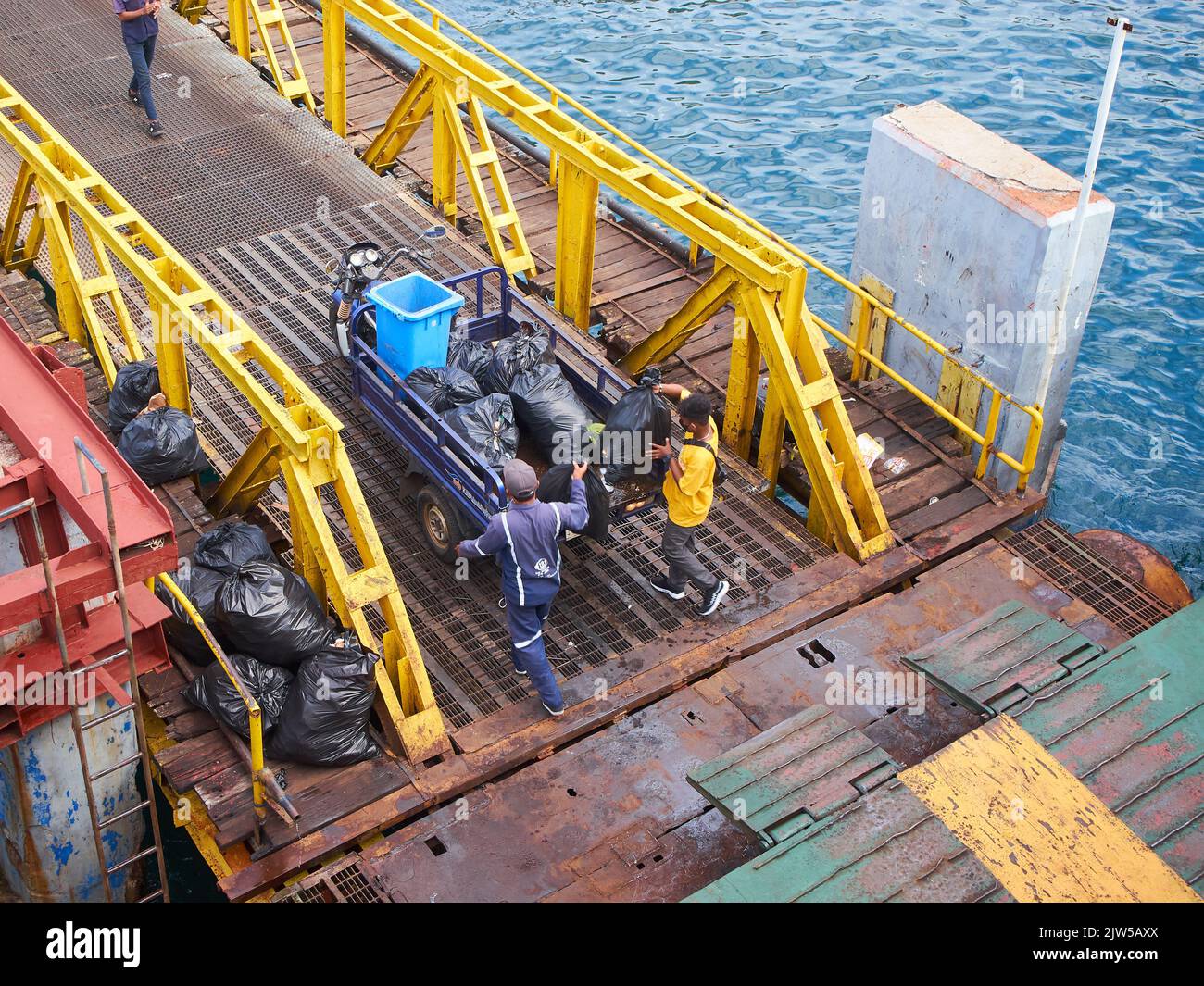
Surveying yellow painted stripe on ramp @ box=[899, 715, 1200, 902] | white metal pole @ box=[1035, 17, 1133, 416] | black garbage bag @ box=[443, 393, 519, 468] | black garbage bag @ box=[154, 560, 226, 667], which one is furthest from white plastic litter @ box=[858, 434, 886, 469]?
black garbage bag @ box=[154, 560, 226, 667]

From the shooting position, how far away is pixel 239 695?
8.00 metres

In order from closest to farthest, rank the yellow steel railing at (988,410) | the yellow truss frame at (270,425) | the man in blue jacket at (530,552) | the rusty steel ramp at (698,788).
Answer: the rusty steel ramp at (698,788) → the man in blue jacket at (530,552) → the yellow truss frame at (270,425) → the yellow steel railing at (988,410)

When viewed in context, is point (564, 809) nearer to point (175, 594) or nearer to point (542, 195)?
point (175, 594)

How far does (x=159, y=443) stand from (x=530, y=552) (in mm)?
3145

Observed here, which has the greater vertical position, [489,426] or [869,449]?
[489,426]

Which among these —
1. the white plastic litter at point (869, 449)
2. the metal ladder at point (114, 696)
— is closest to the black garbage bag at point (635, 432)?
the white plastic litter at point (869, 449)

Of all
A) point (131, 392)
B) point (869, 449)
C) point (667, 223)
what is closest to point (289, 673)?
point (131, 392)

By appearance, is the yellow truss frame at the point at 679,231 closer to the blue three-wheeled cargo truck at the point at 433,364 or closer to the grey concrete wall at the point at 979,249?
the grey concrete wall at the point at 979,249

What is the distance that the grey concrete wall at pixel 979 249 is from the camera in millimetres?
9969

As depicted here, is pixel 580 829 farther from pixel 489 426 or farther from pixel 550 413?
pixel 550 413

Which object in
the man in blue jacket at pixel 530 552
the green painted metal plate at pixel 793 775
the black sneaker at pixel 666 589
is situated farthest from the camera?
the black sneaker at pixel 666 589

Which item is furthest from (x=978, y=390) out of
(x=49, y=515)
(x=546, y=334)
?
(x=49, y=515)

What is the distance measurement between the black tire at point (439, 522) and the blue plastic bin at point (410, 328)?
0.97 m

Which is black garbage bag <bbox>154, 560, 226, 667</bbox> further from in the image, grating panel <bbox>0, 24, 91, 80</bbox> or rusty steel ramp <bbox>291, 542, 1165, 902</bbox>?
grating panel <bbox>0, 24, 91, 80</bbox>
